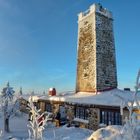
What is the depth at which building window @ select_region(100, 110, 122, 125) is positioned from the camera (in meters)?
15.4

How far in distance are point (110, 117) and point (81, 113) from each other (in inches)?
138

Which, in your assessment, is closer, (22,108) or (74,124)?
(74,124)

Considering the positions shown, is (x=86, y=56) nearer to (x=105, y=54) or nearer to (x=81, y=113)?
(x=105, y=54)

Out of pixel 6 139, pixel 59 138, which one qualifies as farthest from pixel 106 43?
pixel 6 139

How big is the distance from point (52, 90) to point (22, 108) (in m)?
10.1

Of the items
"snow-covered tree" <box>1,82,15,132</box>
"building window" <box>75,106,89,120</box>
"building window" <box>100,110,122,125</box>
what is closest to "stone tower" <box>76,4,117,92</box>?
"building window" <box>75,106,89,120</box>

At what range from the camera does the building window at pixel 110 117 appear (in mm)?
15392

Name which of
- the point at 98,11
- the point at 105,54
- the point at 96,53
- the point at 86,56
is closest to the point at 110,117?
the point at 96,53

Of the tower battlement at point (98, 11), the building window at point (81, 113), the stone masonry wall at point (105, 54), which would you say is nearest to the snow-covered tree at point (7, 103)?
the building window at point (81, 113)

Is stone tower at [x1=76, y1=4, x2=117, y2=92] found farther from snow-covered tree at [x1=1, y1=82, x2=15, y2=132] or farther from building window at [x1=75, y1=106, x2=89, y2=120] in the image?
snow-covered tree at [x1=1, y1=82, x2=15, y2=132]

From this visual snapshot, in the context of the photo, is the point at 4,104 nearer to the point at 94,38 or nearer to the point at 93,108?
the point at 93,108

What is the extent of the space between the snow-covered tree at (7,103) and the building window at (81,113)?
20.8 ft

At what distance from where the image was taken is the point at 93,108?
17.2 m

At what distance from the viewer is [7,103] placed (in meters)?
21.7
